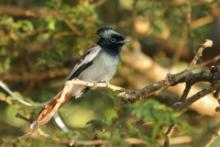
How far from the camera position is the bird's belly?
5055 mm

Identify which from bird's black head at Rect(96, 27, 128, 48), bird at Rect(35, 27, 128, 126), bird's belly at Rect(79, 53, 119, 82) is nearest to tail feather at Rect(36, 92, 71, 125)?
bird at Rect(35, 27, 128, 126)

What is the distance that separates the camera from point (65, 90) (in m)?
4.00

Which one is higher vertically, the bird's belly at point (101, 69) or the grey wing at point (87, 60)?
the grey wing at point (87, 60)

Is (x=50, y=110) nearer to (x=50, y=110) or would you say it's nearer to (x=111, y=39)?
(x=50, y=110)

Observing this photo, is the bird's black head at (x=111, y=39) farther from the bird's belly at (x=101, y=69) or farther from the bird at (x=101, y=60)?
the bird's belly at (x=101, y=69)

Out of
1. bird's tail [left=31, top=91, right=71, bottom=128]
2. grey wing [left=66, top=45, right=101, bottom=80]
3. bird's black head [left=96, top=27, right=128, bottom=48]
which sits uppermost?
bird's black head [left=96, top=27, right=128, bottom=48]

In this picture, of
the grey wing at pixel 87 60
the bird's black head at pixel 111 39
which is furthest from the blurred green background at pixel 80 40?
the bird's black head at pixel 111 39

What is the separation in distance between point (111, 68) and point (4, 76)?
5.92ft

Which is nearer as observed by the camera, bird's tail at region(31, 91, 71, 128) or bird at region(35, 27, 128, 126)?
bird's tail at region(31, 91, 71, 128)

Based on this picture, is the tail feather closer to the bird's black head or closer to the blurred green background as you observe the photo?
the blurred green background

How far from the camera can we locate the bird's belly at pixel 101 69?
505 cm

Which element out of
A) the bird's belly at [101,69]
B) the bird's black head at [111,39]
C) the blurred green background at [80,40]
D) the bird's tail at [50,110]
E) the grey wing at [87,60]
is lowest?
the bird's tail at [50,110]

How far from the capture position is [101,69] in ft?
16.6

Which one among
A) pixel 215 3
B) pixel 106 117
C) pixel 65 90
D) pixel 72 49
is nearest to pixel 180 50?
pixel 215 3
